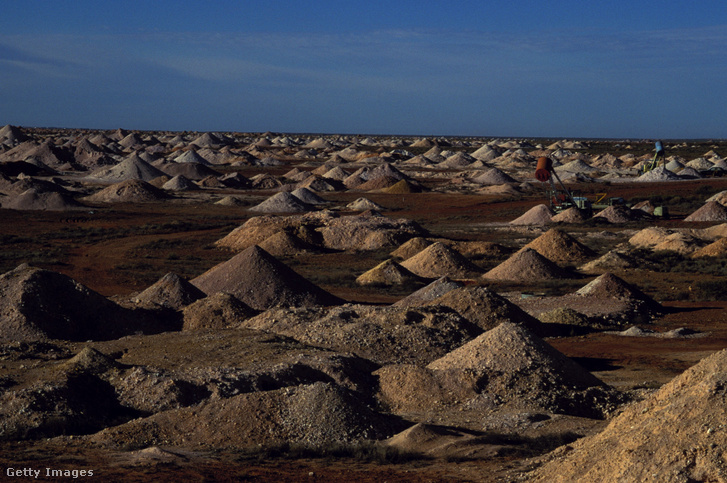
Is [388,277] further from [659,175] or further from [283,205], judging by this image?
[659,175]

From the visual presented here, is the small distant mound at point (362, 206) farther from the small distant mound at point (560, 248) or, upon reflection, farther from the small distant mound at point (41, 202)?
the small distant mound at point (560, 248)

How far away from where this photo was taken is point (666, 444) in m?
7.14

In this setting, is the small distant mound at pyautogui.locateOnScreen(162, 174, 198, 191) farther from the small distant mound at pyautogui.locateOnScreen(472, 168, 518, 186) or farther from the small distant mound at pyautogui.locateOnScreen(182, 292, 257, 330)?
the small distant mound at pyautogui.locateOnScreen(182, 292, 257, 330)

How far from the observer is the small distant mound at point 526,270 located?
2745 centimetres

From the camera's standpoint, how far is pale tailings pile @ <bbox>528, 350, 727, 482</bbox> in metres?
6.91

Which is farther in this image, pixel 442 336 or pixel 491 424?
pixel 442 336

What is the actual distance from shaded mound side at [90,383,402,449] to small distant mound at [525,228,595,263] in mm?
21875

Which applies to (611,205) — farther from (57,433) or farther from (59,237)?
(57,433)

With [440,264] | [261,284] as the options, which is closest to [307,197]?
[440,264]

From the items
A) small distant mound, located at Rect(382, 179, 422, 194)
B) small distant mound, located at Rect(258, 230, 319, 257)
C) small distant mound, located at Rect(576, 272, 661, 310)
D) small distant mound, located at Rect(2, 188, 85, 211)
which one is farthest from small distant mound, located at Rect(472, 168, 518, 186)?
small distant mound, located at Rect(576, 272, 661, 310)

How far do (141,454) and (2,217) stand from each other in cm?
3868

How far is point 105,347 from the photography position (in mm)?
15258

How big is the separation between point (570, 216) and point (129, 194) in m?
28.7

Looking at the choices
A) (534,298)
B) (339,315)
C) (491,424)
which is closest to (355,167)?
(534,298)
